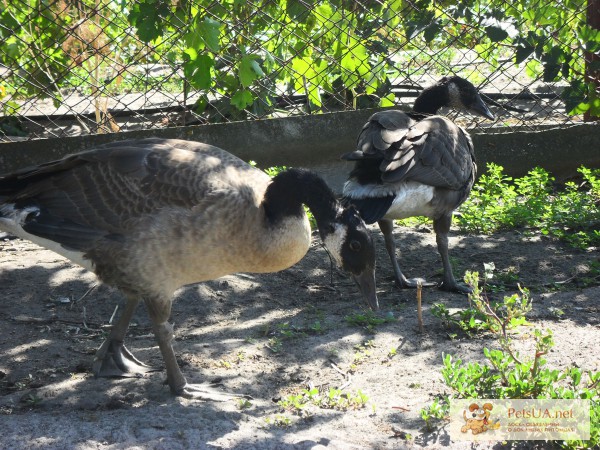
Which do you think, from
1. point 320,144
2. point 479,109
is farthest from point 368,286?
point 320,144

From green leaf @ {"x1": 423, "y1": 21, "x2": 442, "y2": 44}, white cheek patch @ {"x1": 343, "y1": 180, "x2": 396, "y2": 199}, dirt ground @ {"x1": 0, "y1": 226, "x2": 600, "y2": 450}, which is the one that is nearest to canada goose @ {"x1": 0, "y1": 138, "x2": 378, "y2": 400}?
dirt ground @ {"x1": 0, "y1": 226, "x2": 600, "y2": 450}

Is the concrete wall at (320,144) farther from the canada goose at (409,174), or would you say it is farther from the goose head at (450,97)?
the canada goose at (409,174)

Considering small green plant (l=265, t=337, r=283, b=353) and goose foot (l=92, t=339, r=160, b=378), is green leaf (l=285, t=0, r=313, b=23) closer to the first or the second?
small green plant (l=265, t=337, r=283, b=353)

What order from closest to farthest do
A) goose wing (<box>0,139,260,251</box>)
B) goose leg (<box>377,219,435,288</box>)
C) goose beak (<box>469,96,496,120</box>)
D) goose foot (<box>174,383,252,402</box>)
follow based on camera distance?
goose foot (<box>174,383,252,402</box>) < goose wing (<box>0,139,260,251</box>) < goose leg (<box>377,219,435,288</box>) < goose beak (<box>469,96,496,120</box>)

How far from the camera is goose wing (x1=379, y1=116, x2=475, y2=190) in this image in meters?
6.10

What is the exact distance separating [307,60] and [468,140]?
1.90 m

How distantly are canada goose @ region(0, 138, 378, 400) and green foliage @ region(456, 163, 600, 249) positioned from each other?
289 cm

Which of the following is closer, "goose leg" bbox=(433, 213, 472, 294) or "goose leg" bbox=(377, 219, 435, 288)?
"goose leg" bbox=(433, 213, 472, 294)

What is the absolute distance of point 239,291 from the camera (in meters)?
6.03

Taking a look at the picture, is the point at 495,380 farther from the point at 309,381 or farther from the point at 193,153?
the point at 193,153

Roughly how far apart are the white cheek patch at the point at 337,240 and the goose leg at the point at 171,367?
100 centimetres

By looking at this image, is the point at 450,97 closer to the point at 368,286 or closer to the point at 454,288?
the point at 454,288

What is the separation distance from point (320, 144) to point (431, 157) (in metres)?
2.10

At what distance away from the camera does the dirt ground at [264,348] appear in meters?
3.84
